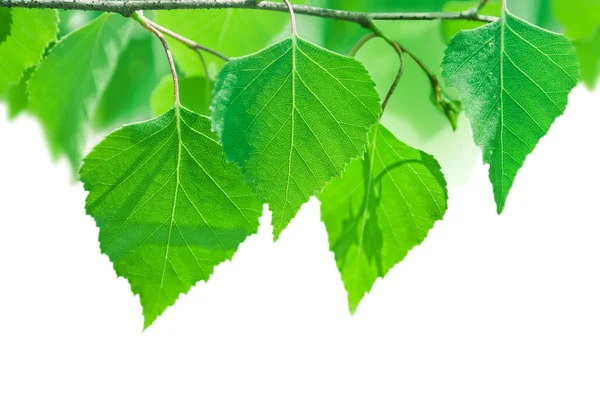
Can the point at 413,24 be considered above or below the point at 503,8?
above

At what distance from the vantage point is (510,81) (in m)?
0.22

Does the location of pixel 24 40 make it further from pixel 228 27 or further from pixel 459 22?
pixel 459 22

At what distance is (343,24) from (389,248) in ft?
0.63

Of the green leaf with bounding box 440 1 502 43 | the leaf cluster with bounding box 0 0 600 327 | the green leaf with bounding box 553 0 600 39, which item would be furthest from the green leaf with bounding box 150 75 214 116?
the green leaf with bounding box 553 0 600 39

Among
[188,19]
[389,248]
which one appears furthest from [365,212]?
[188,19]

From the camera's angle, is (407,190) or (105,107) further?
(105,107)

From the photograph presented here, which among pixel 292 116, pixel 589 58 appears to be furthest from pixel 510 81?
pixel 589 58

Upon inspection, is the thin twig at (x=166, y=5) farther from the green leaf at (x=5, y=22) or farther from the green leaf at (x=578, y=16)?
the green leaf at (x=578, y=16)

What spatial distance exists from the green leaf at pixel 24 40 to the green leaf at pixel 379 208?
143mm

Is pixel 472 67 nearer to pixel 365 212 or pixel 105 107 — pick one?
pixel 365 212

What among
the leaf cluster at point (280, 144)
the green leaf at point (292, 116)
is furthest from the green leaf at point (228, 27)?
the green leaf at point (292, 116)

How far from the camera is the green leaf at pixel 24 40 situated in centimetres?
28

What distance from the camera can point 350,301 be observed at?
27 cm

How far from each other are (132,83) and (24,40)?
12 cm
